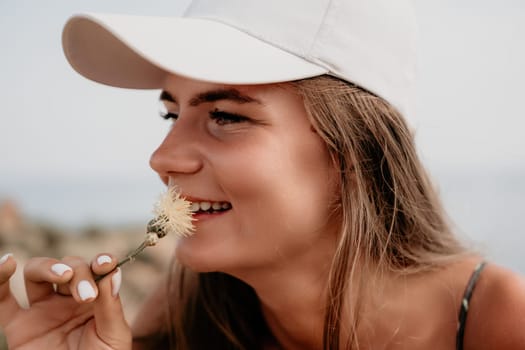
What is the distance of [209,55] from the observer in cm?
181

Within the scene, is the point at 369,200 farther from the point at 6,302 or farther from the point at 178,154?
the point at 6,302

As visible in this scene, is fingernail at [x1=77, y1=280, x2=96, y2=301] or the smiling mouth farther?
the smiling mouth

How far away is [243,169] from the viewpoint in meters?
1.92

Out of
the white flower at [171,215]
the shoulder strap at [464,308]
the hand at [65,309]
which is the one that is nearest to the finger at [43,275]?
the hand at [65,309]

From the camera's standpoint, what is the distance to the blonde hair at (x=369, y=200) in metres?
2.03

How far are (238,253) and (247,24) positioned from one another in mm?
734

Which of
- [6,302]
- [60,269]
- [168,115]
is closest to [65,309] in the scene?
[6,302]

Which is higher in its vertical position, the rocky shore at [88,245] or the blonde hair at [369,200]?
the blonde hair at [369,200]

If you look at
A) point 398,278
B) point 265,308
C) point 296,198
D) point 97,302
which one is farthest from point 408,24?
point 97,302

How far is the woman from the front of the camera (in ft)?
6.32

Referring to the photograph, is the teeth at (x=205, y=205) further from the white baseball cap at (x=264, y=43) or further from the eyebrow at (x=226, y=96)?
the white baseball cap at (x=264, y=43)

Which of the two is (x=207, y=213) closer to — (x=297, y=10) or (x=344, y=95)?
(x=344, y=95)

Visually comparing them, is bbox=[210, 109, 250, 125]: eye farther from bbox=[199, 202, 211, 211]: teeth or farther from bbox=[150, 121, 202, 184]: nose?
bbox=[199, 202, 211, 211]: teeth

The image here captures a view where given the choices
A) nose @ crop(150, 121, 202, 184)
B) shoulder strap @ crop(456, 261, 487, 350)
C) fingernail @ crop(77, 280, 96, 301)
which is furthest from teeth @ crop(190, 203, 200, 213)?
shoulder strap @ crop(456, 261, 487, 350)
